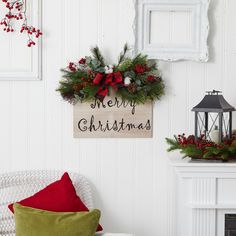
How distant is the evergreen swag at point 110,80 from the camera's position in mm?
2994

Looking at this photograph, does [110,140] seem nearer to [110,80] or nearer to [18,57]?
[110,80]

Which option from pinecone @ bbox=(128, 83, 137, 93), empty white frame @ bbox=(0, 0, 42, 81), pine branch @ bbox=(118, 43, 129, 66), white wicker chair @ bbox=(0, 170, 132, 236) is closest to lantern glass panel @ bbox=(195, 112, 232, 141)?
pinecone @ bbox=(128, 83, 137, 93)

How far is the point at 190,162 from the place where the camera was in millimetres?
2779

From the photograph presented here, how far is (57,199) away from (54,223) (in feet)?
0.88

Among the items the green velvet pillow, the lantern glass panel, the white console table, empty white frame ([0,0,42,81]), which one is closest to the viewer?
the green velvet pillow

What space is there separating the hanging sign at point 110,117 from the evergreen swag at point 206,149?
298 mm

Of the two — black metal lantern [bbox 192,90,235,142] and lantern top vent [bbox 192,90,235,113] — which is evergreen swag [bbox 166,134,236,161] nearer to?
black metal lantern [bbox 192,90,235,142]

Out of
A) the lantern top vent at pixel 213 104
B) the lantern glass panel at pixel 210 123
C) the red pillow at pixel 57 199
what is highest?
the lantern top vent at pixel 213 104

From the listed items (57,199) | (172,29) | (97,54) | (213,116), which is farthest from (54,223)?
(172,29)

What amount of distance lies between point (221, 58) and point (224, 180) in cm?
73

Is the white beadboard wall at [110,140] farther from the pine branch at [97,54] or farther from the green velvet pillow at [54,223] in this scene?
the green velvet pillow at [54,223]

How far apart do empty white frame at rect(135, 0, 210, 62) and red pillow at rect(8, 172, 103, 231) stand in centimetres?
86

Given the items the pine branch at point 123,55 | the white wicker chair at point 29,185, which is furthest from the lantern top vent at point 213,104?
the white wicker chair at point 29,185

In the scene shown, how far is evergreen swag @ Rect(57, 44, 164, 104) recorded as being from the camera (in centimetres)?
299
